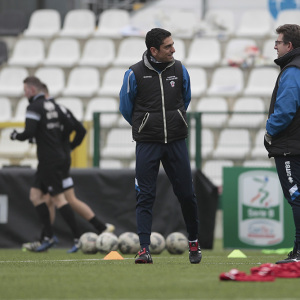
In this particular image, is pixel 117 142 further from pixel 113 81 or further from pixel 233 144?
pixel 113 81

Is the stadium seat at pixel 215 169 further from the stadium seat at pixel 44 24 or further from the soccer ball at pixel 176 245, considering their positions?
the stadium seat at pixel 44 24

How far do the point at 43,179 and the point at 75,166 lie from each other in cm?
242

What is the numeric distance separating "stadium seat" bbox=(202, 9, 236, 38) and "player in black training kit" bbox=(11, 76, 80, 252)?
375 inches

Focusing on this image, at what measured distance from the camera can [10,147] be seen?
14242 millimetres

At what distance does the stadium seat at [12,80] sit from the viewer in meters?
19.1

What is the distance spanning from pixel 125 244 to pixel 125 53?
32.2 feet

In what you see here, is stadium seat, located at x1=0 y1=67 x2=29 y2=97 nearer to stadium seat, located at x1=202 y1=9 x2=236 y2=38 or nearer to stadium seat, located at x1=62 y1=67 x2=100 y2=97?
stadium seat, located at x1=62 y1=67 x2=100 y2=97

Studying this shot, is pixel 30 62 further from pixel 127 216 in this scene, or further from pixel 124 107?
pixel 124 107

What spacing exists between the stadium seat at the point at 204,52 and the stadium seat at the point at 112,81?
150 cm

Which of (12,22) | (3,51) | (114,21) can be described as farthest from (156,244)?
(12,22)

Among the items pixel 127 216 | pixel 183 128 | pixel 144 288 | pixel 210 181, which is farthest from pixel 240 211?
pixel 144 288

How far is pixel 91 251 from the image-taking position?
34.9 feet

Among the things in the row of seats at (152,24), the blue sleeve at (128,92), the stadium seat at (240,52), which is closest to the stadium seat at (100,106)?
the stadium seat at (240,52)

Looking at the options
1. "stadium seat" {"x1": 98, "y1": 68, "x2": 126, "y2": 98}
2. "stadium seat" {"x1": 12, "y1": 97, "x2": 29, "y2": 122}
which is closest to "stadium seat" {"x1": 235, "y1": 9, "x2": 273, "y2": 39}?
"stadium seat" {"x1": 98, "y1": 68, "x2": 126, "y2": 98}
